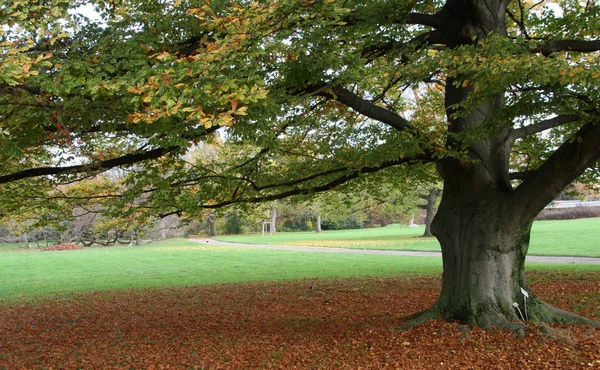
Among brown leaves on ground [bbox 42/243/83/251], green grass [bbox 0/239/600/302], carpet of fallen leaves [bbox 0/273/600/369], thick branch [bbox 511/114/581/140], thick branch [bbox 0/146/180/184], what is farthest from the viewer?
brown leaves on ground [bbox 42/243/83/251]

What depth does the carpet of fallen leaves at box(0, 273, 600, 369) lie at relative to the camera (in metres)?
5.49

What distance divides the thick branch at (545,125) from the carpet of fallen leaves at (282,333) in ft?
8.71

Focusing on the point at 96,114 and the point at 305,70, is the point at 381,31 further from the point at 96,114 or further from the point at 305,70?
the point at 96,114

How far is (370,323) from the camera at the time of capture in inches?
295

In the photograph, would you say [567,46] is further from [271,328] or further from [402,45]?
[271,328]

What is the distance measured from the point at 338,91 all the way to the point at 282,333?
12.2 ft

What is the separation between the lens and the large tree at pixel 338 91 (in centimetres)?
466

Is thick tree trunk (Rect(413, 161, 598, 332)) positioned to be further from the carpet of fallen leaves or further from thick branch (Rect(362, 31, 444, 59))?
thick branch (Rect(362, 31, 444, 59))

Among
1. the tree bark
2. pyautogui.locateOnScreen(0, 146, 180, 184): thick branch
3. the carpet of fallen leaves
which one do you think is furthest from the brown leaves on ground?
the tree bark

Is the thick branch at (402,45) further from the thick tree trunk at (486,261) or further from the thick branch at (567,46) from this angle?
the thick tree trunk at (486,261)

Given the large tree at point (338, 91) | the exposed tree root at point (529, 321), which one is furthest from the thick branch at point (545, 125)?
the exposed tree root at point (529, 321)

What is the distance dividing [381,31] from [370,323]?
4518 millimetres

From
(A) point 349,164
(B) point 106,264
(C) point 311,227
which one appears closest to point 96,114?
(A) point 349,164

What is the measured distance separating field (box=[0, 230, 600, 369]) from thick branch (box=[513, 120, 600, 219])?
5.33 ft
